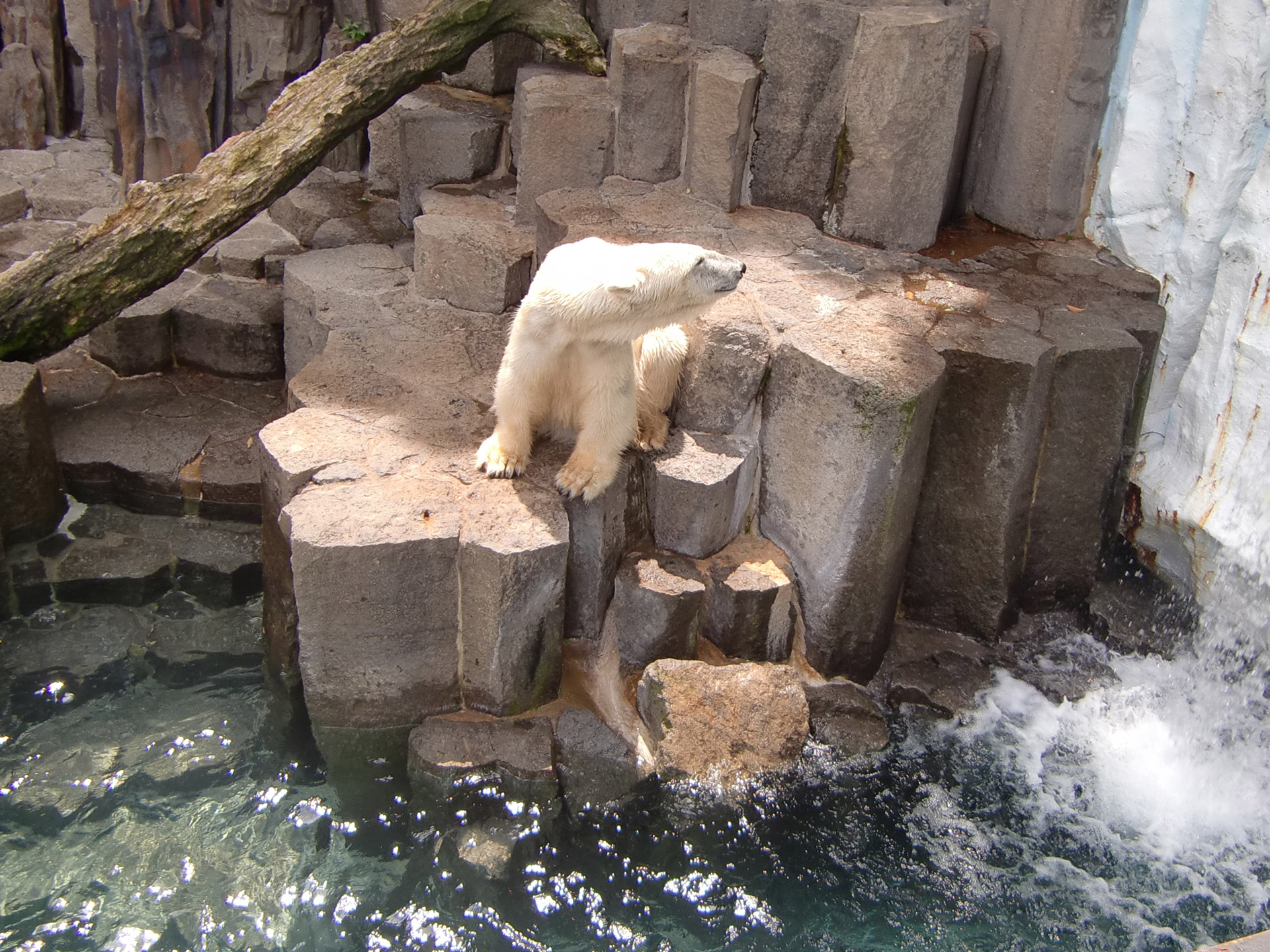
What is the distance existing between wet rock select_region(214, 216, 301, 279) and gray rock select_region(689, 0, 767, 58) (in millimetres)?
2727

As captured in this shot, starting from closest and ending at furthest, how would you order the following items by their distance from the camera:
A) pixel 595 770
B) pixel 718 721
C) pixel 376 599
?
pixel 376 599
pixel 595 770
pixel 718 721

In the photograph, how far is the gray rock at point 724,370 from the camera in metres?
4.94

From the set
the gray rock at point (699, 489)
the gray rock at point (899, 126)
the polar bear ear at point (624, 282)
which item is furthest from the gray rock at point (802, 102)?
the polar bear ear at point (624, 282)

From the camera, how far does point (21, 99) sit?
8523 millimetres

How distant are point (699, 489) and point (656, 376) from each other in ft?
1.63

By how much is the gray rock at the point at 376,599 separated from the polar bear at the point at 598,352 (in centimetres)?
44

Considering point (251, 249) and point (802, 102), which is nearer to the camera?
point (802, 102)

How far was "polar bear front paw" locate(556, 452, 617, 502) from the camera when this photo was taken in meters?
4.62

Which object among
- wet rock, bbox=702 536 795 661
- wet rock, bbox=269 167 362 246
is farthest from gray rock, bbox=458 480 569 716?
wet rock, bbox=269 167 362 246

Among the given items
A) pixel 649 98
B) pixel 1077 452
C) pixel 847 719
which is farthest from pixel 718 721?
pixel 649 98

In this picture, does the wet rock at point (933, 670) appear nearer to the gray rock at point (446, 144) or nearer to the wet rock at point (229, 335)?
the gray rock at point (446, 144)

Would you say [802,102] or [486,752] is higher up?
[802,102]

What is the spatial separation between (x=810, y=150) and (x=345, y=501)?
2908 mm

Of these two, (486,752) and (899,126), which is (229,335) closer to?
(486,752)
